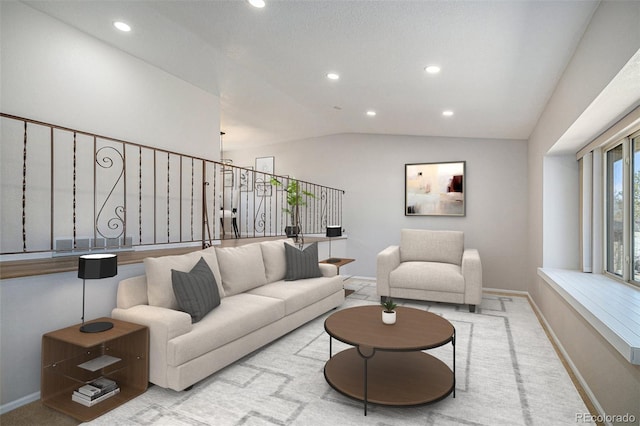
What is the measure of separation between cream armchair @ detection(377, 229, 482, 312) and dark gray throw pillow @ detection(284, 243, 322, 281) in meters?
1.07

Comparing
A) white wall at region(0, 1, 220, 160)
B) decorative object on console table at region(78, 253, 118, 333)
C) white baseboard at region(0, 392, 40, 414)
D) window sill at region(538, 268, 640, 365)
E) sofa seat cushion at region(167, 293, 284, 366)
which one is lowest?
white baseboard at region(0, 392, 40, 414)

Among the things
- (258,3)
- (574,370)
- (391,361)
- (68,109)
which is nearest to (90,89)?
(68,109)

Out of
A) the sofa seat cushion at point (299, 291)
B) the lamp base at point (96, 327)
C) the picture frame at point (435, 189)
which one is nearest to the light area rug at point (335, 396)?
the sofa seat cushion at point (299, 291)

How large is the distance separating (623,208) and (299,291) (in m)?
3.05

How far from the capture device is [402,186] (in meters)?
6.52

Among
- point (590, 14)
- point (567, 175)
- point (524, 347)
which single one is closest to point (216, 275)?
point (524, 347)

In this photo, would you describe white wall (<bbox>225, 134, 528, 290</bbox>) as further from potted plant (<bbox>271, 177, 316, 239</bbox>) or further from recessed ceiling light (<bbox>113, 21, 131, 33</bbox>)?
recessed ceiling light (<bbox>113, 21, 131, 33</bbox>)

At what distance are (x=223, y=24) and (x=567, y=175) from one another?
390 cm

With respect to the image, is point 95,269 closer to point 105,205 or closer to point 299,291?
point 105,205

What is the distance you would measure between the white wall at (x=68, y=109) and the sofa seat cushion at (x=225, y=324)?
770 mm

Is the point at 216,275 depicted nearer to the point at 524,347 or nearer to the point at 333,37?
the point at 333,37

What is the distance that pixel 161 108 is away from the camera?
170 inches

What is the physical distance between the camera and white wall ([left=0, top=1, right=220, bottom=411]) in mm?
2252

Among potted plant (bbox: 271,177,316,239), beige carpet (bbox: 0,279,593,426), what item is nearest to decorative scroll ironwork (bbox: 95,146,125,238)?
beige carpet (bbox: 0,279,593,426)
